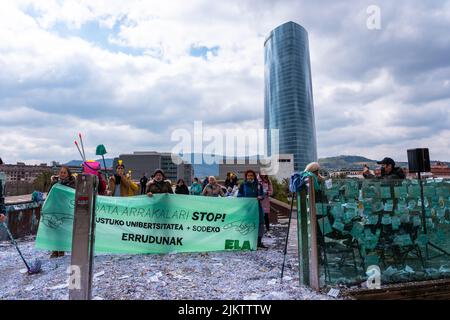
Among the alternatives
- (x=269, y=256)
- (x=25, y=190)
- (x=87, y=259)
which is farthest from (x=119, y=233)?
(x=25, y=190)

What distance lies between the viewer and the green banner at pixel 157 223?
5.04 meters

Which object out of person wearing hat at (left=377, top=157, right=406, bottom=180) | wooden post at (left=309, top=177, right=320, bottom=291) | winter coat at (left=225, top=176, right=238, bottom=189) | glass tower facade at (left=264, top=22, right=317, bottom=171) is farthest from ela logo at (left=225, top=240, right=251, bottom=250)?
glass tower facade at (left=264, top=22, right=317, bottom=171)

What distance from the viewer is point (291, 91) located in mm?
113875

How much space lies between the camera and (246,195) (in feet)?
19.9

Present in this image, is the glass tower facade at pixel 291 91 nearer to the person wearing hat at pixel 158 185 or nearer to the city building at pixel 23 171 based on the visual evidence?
the city building at pixel 23 171

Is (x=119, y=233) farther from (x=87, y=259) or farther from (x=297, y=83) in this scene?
(x=297, y=83)

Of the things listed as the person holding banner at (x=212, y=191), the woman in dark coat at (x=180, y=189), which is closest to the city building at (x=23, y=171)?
the woman in dark coat at (x=180, y=189)

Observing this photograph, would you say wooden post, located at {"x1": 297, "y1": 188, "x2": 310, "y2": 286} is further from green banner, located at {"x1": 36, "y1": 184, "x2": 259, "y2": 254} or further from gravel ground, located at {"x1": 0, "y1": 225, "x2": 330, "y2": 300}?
green banner, located at {"x1": 36, "y1": 184, "x2": 259, "y2": 254}

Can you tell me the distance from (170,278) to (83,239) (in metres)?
1.57

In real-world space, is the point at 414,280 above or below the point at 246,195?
below

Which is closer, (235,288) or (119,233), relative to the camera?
(235,288)

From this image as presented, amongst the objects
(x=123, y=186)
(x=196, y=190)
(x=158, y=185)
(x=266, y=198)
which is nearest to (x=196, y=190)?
(x=196, y=190)

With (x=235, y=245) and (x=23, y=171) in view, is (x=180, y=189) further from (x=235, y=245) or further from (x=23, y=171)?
(x=23, y=171)
